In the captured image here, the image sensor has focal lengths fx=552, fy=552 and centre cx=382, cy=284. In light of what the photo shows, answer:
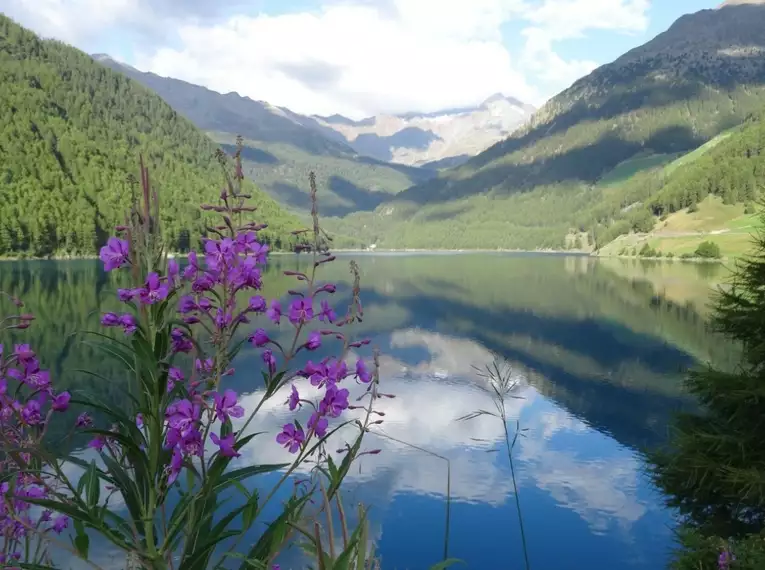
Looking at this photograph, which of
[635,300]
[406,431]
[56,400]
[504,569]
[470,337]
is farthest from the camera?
[635,300]

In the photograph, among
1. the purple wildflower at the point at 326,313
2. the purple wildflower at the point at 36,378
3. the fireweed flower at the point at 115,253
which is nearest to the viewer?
the fireweed flower at the point at 115,253

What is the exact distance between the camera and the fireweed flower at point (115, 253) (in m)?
2.38

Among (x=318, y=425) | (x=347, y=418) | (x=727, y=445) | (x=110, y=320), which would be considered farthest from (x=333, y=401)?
(x=347, y=418)

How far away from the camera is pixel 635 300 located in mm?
74125

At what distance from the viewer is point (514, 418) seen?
30281mm

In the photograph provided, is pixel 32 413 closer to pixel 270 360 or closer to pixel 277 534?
pixel 270 360

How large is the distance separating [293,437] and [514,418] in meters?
29.4

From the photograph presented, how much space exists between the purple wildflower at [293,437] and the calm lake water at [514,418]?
48 cm

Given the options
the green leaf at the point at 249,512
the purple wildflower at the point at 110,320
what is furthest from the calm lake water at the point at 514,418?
the green leaf at the point at 249,512

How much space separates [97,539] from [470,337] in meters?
38.2

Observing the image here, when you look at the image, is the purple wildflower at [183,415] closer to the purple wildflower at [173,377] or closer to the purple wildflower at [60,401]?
the purple wildflower at [173,377]

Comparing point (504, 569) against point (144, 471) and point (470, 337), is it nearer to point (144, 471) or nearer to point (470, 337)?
point (144, 471)

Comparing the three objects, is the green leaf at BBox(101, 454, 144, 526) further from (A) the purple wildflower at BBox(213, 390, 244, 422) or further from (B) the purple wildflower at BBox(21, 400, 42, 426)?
(B) the purple wildflower at BBox(21, 400, 42, 426)

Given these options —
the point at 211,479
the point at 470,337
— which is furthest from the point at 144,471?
the point at 470,337
